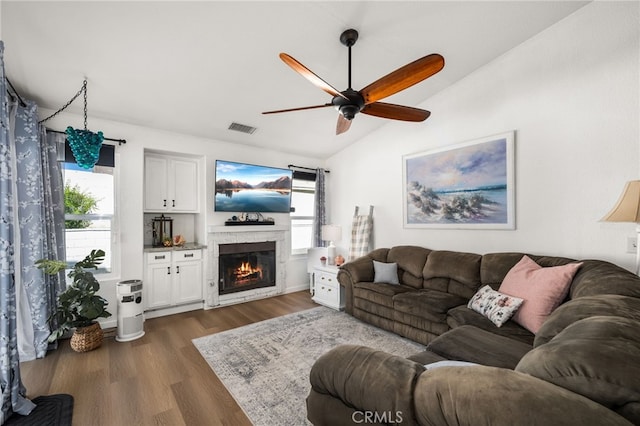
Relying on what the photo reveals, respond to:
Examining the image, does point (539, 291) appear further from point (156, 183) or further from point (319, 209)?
point (156, 183)

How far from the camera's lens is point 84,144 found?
266 cm

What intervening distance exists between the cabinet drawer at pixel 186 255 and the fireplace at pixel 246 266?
1.09 ft

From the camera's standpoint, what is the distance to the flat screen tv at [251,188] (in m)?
4.25

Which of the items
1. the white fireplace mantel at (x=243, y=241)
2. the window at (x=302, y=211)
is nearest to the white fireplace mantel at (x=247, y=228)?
the white fireplace mantel at (x=243, y=241)

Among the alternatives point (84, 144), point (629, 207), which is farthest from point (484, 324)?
point (84, 144)

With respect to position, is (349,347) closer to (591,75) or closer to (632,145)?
(632,145)

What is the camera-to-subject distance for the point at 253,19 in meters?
2.23

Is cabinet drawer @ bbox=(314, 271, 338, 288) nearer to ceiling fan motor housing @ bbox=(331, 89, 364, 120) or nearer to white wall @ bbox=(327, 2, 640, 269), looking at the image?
white wall @ bbox=(327, 2, 640, 269)

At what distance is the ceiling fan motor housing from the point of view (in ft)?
6.75

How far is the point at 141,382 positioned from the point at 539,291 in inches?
131

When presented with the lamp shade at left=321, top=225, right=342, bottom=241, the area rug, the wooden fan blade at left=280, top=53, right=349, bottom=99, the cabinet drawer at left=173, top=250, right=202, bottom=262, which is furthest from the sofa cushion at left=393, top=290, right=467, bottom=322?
the cabinet drawer at left=173, top=250, right=202, bottom=262

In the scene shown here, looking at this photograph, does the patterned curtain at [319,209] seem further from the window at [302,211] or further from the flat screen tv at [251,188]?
the flat screen tv at [251,188]

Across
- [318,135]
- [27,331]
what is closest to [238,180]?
[318,135]

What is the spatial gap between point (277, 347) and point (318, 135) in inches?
124
